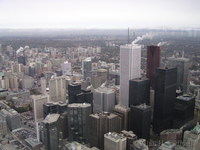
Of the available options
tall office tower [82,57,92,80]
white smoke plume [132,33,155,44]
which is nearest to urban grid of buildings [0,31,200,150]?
white smoke plume [132,33,155,44]

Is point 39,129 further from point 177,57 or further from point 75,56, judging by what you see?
point 75,56

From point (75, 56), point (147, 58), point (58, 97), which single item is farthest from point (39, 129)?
point (75, 56)

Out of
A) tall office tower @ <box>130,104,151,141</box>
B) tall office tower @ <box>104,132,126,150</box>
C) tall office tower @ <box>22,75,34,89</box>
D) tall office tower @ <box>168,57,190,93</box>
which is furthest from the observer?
tall office tower @ <box>22,75,34,89</box>

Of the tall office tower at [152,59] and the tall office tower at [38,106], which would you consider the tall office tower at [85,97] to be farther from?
the tall office tower at [152,59]

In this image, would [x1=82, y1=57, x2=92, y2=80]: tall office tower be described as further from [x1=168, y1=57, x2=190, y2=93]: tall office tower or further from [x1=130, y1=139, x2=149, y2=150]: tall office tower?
[x1=130, y1=139, x2=149, y2=150]: tall office tower

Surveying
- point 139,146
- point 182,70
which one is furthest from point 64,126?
point 182,70

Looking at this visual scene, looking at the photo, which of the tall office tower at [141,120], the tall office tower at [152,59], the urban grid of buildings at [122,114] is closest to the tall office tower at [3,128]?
the urban grid of buildings at [122,114]

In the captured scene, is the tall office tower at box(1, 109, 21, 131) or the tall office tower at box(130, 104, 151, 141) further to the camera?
the tall office tower at box(1, 109, 21, 131)
